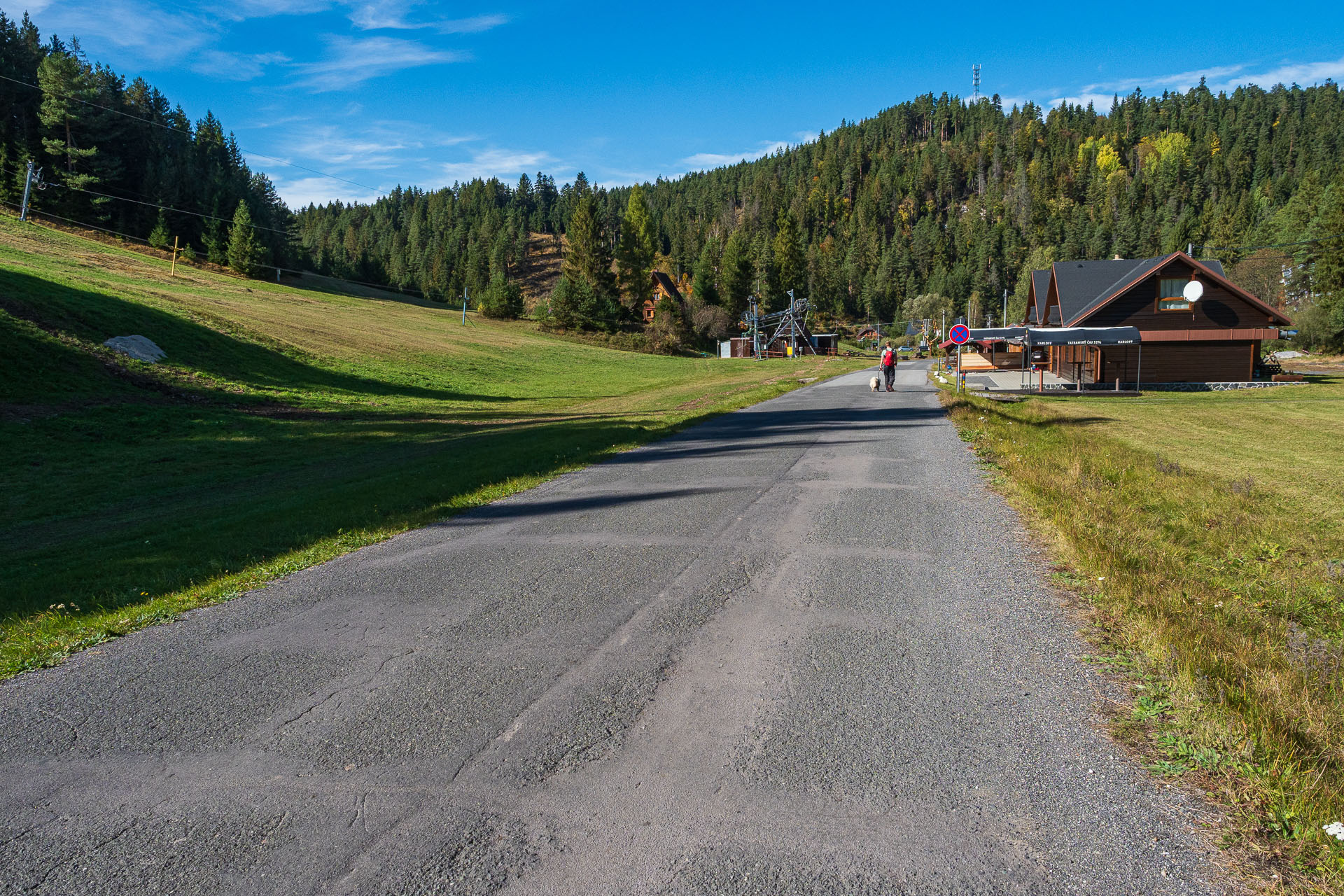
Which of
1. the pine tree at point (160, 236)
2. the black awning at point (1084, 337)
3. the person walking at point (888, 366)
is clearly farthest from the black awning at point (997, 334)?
the pine tree at point (160, 236)

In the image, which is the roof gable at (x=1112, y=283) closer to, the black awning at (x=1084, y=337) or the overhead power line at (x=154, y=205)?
the black awning at (x=1084, y=337)

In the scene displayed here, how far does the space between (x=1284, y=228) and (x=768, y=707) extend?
408 feet

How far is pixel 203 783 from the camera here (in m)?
3.83

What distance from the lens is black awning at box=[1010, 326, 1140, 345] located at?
40.1m

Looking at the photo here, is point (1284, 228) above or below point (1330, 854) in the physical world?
above

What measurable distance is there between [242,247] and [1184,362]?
77.7 metres

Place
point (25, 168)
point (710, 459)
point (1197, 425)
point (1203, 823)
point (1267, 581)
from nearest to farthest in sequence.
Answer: point (1203, 823) < point (1267, 581) < point (710, 459) < point (1197, 425) < point (25, 168)

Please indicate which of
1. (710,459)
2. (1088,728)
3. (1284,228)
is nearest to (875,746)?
(1088,728)

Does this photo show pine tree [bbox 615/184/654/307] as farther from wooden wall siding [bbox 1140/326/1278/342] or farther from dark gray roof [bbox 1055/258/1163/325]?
wooden wall siding [bbox 1140/326/1278/342]

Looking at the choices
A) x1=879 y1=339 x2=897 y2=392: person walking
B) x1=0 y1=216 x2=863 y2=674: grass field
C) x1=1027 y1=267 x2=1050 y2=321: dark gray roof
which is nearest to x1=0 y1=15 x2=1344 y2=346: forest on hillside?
x1=1027 y1=267 x2=1050 y2=321: dark gray roof

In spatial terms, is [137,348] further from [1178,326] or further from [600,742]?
[1178,326]

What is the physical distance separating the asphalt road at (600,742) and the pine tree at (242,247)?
77.5 meters

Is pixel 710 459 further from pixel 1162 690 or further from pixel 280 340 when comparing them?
pixel 280 340

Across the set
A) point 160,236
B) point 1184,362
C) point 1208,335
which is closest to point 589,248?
point 160,236
